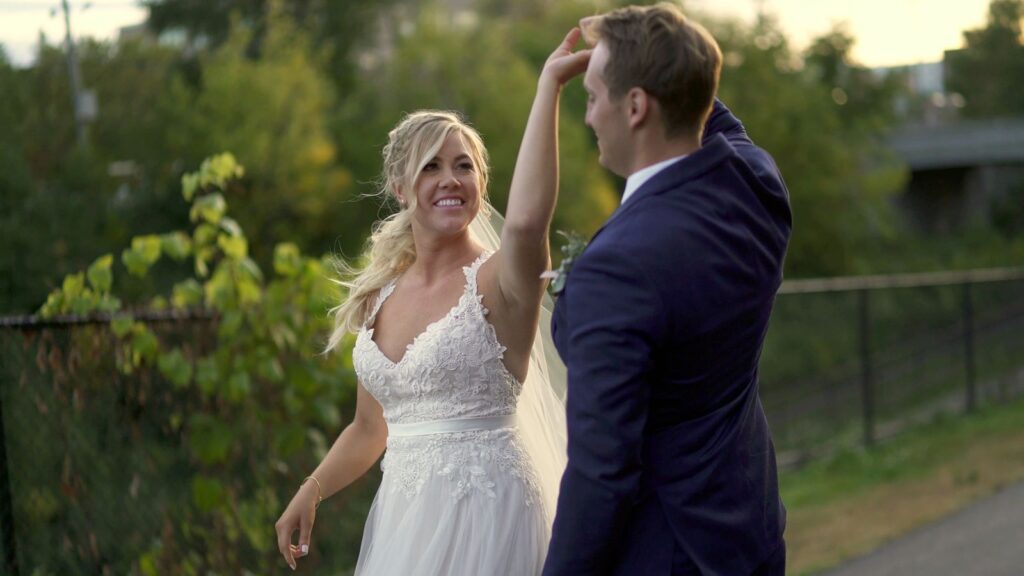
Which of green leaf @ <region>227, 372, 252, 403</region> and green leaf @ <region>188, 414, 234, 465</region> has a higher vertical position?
green leaf @ <region>227, 372, 252, 403</region>

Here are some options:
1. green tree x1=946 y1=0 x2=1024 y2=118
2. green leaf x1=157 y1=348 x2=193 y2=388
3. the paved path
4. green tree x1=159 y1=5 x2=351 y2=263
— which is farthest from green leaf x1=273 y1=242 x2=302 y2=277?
green tree x1=946 y1=0 x2=1024 y2=118

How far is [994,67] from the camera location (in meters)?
74.5

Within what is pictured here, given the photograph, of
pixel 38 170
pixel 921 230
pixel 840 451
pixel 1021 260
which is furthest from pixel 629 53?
pixel 921 230

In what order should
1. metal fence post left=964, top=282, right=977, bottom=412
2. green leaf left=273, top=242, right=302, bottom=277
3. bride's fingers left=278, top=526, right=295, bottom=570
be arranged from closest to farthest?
bride's fingers left=278, top=526, right=295, bottom=570 → green leaf left=273, top=242, right=302, bottom=277 → metal fence post left=964, top=282, right=977, bottom=412

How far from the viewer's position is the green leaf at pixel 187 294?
618 cm

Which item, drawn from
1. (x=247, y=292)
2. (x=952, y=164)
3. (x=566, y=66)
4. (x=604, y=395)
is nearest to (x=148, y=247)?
(x=247, y=292)

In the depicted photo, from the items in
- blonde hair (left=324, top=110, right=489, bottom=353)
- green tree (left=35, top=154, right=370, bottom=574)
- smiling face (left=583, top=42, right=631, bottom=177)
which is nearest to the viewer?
smiling face (left=583, top=42, right=631, bottom=177)

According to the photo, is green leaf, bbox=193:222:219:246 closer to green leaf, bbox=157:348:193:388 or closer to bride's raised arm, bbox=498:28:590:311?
green leaf, bbox=157:348:193:388

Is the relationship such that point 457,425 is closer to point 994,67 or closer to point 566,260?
point 566,260

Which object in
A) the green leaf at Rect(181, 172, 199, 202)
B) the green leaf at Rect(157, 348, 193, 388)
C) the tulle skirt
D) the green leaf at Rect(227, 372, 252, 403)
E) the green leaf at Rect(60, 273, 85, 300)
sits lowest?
the green leaf at Rect(227, 372, 252, 403)

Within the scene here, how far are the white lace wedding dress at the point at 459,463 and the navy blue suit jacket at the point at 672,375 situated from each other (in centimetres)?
79

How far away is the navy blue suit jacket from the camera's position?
230 centimetres

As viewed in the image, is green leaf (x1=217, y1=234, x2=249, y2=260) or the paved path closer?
green leaf (x1=217, y1=234, x2=249, y2=260)

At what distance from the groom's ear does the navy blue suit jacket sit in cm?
11
